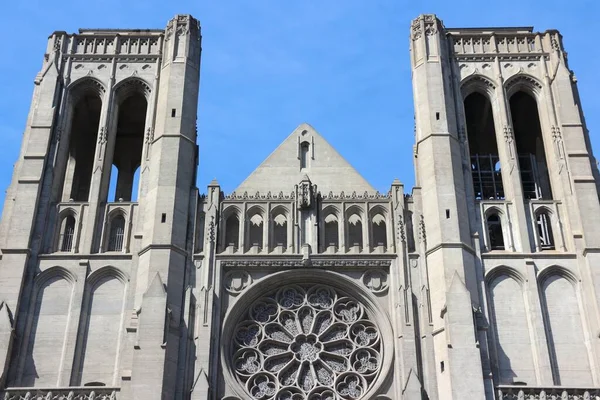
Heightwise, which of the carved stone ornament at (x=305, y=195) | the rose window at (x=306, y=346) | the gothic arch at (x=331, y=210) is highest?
the carved stone ornament at (x=305, y=195)

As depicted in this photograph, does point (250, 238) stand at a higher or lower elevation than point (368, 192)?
lower

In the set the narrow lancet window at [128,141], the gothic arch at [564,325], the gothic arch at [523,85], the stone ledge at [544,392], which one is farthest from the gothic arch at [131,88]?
the stone ledge at [544,392]

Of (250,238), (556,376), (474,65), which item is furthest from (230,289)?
(474,65)

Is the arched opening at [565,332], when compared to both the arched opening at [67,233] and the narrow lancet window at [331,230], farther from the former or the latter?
the arched opening at [67,233]

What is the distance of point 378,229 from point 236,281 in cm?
459

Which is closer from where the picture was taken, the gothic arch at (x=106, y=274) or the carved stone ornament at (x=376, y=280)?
the carved stone ornament at (x=376, y=280)

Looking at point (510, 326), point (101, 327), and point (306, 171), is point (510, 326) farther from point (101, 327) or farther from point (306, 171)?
point (101, 327)

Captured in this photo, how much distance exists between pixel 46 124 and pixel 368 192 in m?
10.5

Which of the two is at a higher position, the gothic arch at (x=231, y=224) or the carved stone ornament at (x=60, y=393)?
the gothic arch at (x=231, y=224)

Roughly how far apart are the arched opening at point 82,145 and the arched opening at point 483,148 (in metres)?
13.2

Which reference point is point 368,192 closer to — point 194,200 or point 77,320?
point 194,200

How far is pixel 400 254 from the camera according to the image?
81.0 feet

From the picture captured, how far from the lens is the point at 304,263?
80.6 feet

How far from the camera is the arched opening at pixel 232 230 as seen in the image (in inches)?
1013
